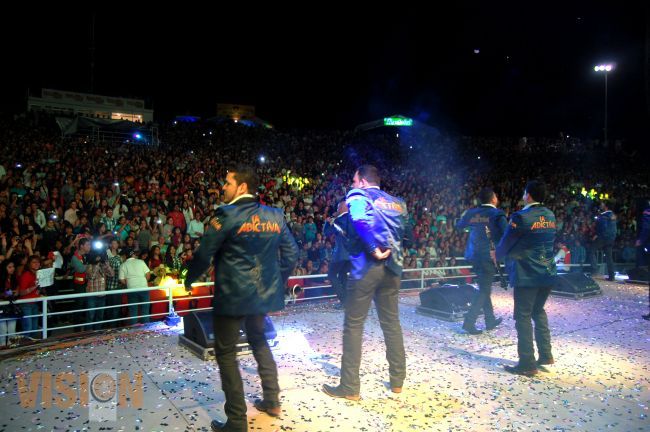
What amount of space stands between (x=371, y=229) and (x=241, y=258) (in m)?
1.11

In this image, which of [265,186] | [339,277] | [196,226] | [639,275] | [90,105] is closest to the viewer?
[339,277]

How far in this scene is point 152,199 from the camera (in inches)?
442

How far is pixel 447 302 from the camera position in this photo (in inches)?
254

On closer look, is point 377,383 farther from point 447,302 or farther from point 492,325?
point 447,302

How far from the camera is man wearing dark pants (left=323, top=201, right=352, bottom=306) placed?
390 cm

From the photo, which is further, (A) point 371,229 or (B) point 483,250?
(B) point 483,250

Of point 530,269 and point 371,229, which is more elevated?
point 371,229

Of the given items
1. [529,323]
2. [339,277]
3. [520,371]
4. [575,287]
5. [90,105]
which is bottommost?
[520,371]

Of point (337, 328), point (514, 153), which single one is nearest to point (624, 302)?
point (337, 328)

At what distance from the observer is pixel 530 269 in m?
4.45

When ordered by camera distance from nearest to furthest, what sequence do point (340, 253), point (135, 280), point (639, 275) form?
point (340, 253), point (135, 280), point (639, 275)

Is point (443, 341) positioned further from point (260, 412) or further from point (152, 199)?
point (152, 199)

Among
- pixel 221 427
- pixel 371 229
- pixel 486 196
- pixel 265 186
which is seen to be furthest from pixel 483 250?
pixel 265 186

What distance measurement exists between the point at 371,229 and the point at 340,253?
2.36 metres
